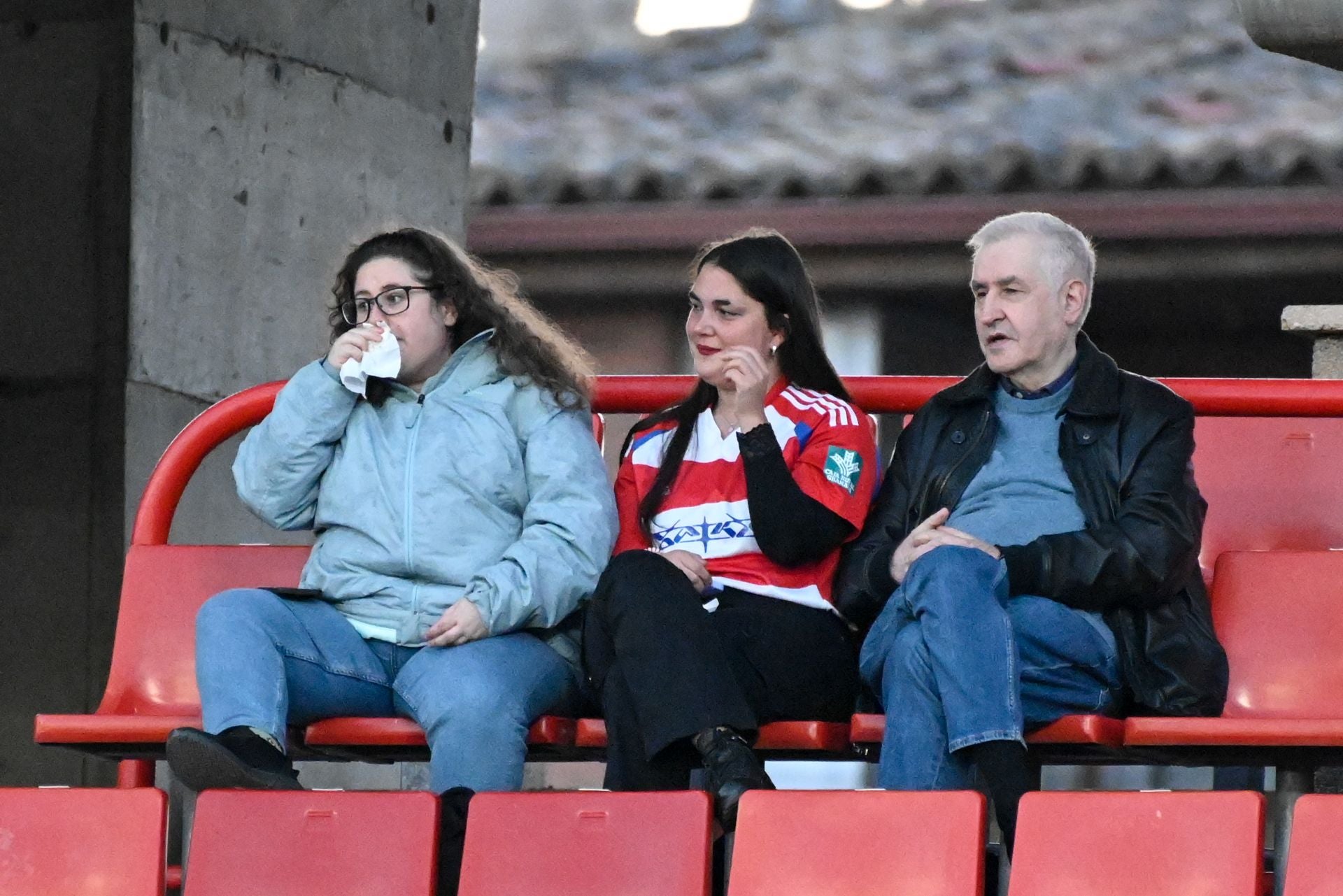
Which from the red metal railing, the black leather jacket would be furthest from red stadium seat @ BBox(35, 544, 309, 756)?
the black leather jacket

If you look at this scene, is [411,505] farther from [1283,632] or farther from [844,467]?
[1283,632]

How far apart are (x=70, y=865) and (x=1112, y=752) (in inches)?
69.9

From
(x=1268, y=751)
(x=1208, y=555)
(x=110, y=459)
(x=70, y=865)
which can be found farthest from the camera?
(x=110, y=459)

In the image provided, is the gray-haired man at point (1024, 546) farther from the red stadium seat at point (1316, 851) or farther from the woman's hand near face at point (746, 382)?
the red stadium seat at point (1316, 851)

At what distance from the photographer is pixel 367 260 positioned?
17.8 ft

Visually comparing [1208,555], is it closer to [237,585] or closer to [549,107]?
[237,585]

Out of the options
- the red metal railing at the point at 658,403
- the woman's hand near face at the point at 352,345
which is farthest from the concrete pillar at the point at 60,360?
the woman's hand near face at the point at 352,345

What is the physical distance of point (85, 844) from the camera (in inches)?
169

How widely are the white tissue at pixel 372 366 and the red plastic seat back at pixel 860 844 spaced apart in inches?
60.7

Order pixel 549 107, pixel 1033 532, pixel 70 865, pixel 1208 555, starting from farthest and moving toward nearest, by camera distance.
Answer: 1. pixel 549 107
2. pixel 1208 555
3. pixel 1033 532
4. pixel 70 865

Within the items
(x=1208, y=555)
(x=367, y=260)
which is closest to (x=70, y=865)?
(x=367, y=260)

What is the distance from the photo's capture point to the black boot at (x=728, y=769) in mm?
4309

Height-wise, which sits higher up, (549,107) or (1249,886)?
(549,107)

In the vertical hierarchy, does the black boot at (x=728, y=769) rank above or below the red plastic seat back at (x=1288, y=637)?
below
